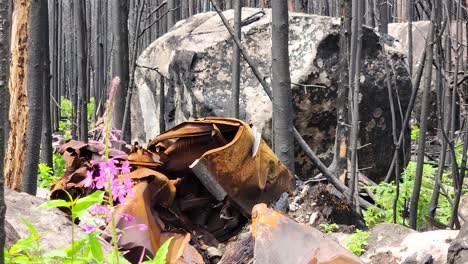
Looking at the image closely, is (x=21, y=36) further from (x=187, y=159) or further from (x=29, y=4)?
(x=187, y=159)

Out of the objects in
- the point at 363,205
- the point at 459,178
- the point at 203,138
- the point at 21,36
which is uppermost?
the point at 21,36

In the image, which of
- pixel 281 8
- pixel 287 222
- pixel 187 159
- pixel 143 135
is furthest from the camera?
pixel 143 135

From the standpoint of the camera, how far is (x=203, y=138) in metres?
2.82

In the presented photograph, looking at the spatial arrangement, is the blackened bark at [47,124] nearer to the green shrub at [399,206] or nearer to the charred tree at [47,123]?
the charred tree at [47,123]

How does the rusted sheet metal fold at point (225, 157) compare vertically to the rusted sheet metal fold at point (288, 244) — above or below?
above

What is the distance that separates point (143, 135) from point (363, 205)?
3079mm

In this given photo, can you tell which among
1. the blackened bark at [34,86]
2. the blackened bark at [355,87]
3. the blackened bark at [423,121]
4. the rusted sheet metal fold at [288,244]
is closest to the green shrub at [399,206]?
the blackened bark at [355,87]

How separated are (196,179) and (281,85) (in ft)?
2.28

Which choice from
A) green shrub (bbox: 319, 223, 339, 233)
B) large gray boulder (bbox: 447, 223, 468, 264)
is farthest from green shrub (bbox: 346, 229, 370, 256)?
large gray boulder (bbox: 447, 223, 468, 264)

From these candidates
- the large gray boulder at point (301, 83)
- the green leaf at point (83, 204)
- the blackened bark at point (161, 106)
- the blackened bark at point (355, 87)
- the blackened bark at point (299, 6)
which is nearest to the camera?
the green leaf at point (83, 204)

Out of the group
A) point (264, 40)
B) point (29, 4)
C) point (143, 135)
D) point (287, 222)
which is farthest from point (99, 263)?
point (143, 135)

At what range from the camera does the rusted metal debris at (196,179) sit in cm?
263

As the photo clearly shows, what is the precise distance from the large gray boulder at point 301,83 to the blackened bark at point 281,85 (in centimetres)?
200

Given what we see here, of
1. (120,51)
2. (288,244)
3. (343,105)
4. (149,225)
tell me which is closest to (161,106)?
(120,51)
